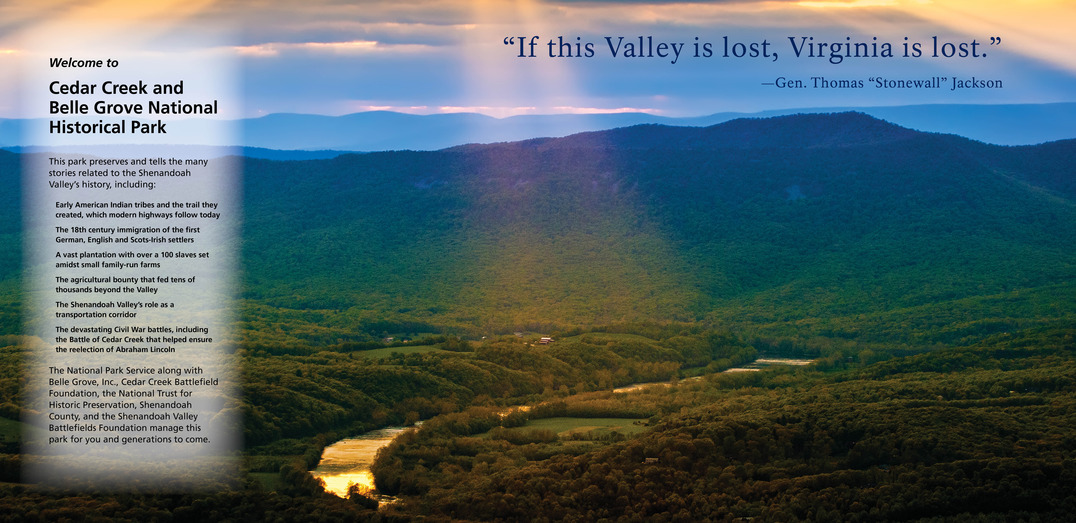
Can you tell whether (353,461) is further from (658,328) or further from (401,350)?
(658,328)

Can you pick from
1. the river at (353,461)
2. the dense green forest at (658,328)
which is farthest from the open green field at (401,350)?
the river at (353,461)

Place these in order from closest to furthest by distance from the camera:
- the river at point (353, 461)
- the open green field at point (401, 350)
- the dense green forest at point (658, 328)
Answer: the dense green forest at point (658, 328) < the river at point (353, 461) < the open green field at point (401, 350)

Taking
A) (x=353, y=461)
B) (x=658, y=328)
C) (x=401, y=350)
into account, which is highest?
(x=658, y=328)

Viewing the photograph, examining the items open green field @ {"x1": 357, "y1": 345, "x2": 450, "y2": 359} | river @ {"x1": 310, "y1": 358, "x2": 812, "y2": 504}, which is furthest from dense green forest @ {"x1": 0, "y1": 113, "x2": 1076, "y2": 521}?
river @ {"x1": 310, "y1": 358, "x2": 812, "y2": 504}

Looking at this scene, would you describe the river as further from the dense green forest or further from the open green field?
the open green field

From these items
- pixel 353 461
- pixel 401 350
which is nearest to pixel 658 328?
pixel 401 350

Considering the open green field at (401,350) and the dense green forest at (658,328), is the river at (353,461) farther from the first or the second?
the open green field at (401,350)

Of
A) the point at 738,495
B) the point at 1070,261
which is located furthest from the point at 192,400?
the point at 1070,261

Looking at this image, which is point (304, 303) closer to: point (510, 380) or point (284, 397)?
point (510, 380)
